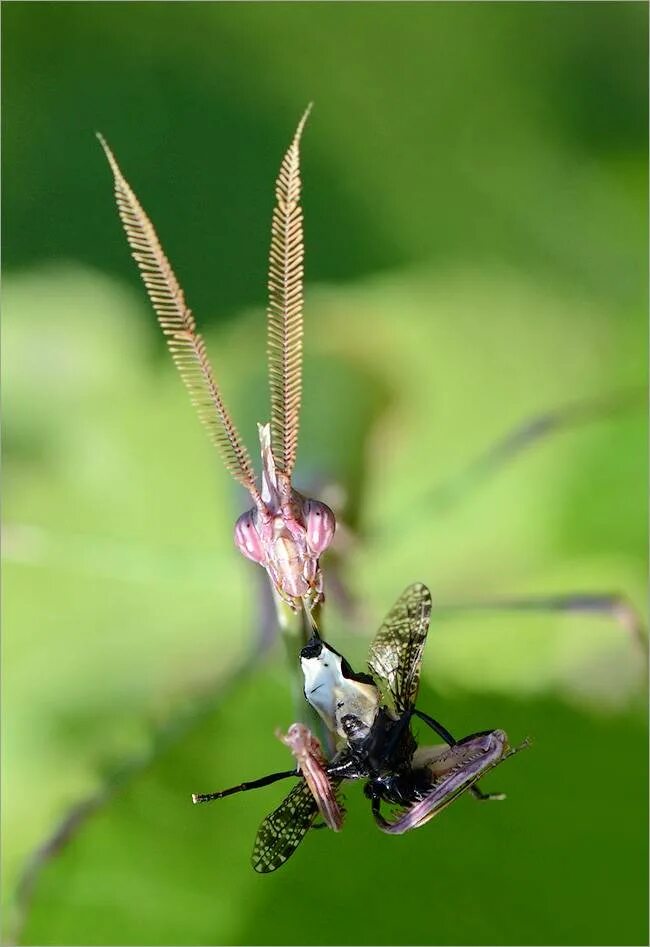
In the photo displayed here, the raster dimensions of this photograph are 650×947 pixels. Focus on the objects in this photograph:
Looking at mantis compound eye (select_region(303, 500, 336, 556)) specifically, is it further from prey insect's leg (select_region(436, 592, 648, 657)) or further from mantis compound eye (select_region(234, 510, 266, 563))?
prey insect's leg (select_region(436, 592, 648, 657))

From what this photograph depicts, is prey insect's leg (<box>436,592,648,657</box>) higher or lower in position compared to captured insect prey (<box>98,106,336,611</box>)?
lower

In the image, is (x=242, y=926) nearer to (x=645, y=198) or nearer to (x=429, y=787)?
(x=429, y=787)

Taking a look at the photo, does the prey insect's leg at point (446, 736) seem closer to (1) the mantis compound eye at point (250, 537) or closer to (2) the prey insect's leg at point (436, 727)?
(2) the prey insect's leg at point (436, 727)

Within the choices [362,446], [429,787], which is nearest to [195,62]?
[362,446]

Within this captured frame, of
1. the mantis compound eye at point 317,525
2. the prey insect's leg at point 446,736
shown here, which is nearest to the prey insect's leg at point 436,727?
the prey insect's leg at point 446,736

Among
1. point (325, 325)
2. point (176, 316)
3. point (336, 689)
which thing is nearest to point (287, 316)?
point (176, 316)

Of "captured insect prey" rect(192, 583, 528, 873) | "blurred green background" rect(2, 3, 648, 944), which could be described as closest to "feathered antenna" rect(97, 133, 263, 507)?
"captured insect prey" rect(192, 583, 528, 873)

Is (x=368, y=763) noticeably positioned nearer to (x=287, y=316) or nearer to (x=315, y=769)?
(x=315, y=769)

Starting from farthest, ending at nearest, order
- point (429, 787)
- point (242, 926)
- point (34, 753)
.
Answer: point (34, 753) < point (242, 926) < point (429, 787)
